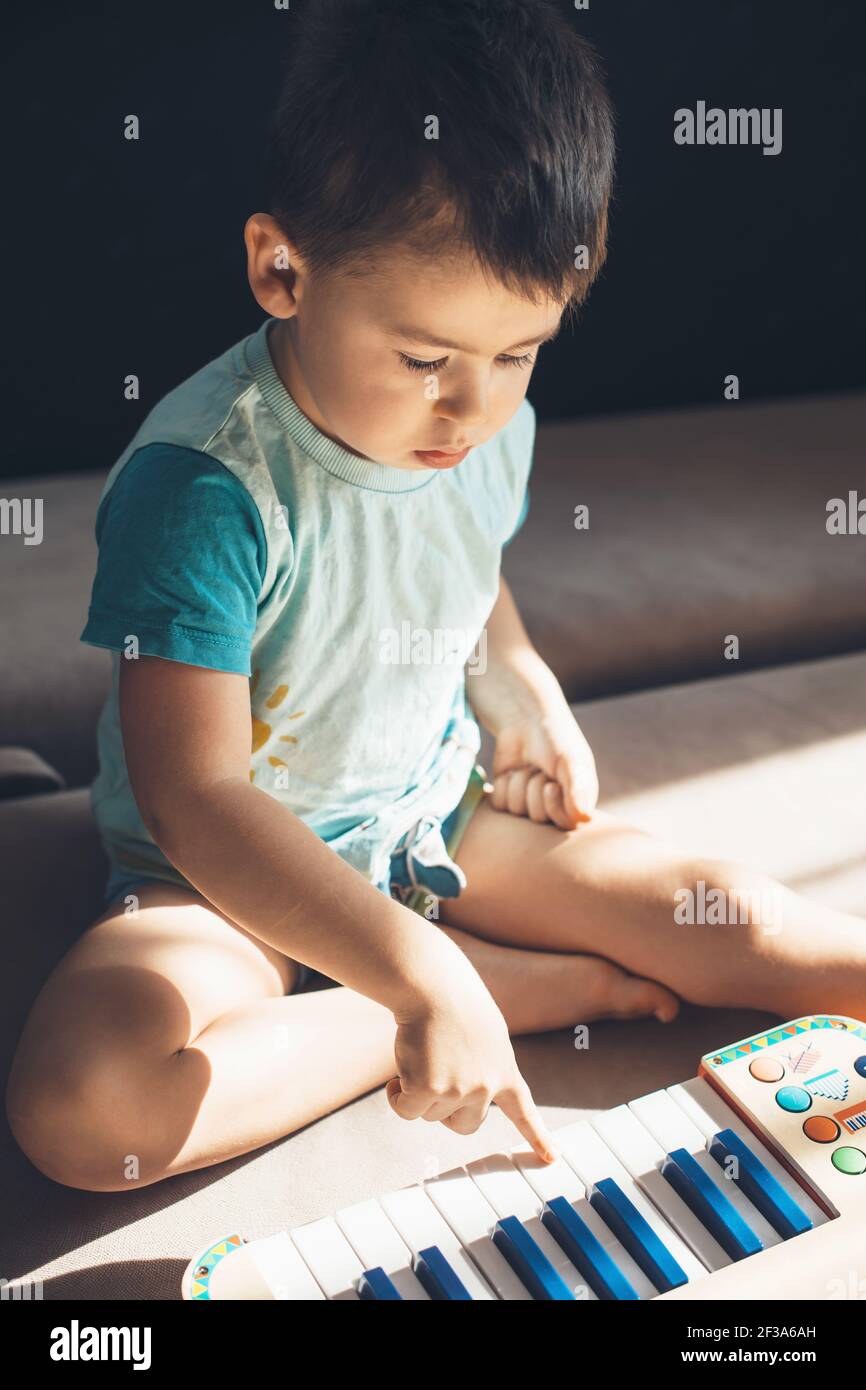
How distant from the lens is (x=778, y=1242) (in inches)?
27.6

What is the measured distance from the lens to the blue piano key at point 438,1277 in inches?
26.0

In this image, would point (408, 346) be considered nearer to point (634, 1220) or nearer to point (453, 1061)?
point (453, 1061)

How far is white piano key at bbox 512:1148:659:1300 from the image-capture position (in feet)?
2.23

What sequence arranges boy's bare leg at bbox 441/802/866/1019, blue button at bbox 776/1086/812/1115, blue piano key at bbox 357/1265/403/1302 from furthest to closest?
boy's bare leg at bbox 441/802/866/1019 → blue button at bbox 776/1086/812/1115 → blue piano key at bbox 357/1265/403/1302

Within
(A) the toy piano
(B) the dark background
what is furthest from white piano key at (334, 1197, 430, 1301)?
(B) the dark background

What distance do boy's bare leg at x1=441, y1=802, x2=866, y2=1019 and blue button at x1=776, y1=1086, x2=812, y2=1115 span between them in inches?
3.9

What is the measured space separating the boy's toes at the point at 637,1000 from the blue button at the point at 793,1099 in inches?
4.6

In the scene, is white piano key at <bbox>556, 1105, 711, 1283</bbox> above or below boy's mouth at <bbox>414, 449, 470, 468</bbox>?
below

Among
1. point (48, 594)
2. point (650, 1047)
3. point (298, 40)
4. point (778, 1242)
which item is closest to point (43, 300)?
point (48, 594)

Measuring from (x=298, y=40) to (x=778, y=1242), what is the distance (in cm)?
70

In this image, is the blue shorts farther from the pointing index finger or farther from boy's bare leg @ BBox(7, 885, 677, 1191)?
the pointing index finger

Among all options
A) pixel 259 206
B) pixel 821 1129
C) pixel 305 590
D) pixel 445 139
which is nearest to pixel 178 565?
pixel 305 590

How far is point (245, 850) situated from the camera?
2.33 ft

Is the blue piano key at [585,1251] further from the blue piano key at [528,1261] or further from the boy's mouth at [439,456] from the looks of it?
the boy's mouth at [439,456]
